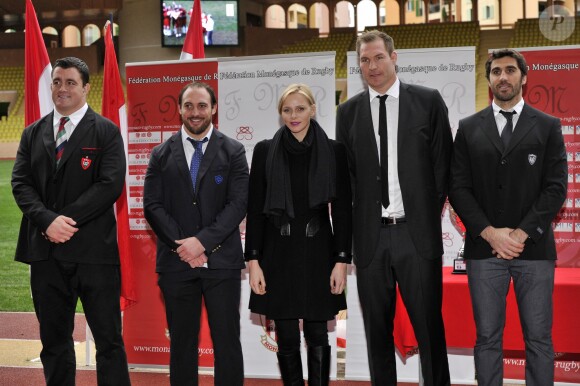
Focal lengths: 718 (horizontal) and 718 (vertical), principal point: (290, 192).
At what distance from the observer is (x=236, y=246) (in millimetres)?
3443

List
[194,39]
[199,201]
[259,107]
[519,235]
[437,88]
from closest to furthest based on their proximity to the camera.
Result: [519,235]
[199,201]
[437,88]
[259,107]
[194,39]

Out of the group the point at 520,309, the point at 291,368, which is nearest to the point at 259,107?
the point at 291,368

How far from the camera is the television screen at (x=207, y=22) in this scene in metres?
22.7

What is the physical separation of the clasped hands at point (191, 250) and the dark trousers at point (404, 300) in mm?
732

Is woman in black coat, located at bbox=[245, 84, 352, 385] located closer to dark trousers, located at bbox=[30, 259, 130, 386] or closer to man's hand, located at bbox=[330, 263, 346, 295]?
man's hand, located at bbox=[330, 263, 346, 295]

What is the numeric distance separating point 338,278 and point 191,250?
2.22 ft

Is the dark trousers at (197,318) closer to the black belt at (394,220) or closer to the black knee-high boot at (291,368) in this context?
the black knee-high boot at (291,368)

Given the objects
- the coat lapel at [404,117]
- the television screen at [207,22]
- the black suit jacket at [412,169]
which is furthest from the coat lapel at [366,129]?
the television screen at [207,22]

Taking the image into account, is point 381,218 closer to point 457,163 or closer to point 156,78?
point 457,163

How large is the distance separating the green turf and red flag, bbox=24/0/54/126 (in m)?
3.31

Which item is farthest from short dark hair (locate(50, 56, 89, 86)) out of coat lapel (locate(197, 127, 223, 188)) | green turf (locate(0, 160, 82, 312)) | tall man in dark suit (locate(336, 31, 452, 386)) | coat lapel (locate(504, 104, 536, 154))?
green turf (locate(0, 160, 82, 312))

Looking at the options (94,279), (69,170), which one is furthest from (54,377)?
(69,170)

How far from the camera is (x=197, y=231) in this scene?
133 inches

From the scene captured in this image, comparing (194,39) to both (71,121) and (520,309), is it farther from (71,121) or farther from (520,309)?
(520,309)
